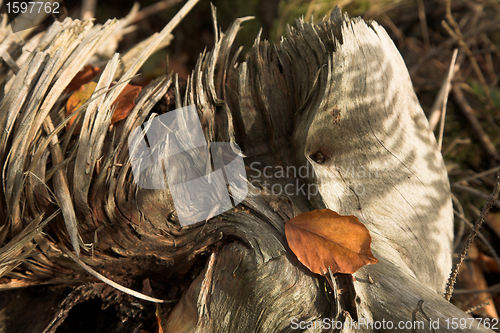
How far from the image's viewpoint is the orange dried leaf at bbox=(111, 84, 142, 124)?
1.17 meters

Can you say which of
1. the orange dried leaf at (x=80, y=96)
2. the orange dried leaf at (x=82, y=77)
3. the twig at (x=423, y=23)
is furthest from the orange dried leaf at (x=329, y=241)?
the twig at (x=423, y=23)

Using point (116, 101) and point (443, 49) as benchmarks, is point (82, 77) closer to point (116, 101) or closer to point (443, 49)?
point (116, 101)

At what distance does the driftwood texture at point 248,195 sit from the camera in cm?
104

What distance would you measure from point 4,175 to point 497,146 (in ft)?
10.2

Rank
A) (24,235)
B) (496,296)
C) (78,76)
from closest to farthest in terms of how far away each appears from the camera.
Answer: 1. (24,235)
2. (78,76)
3. (496,296)

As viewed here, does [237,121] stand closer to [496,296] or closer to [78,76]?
[78,76]

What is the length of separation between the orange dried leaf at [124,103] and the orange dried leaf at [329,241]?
0.71 m

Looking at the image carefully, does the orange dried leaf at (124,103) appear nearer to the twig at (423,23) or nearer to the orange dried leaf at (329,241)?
the orange dried leaf at (329,241)

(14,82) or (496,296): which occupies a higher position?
(14,82)

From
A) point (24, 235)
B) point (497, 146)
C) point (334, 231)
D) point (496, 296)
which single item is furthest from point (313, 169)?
point (497, 146)

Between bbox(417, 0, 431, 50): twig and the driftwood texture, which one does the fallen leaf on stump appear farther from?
bbox(417, 0, 431, 50): twig

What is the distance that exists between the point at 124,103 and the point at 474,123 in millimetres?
2676

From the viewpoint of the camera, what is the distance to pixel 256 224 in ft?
3.61

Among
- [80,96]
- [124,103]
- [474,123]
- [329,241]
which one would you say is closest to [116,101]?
[124,103]
